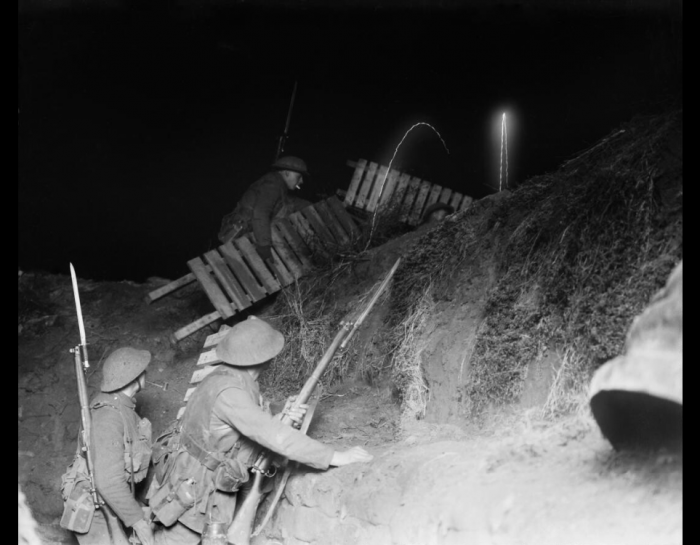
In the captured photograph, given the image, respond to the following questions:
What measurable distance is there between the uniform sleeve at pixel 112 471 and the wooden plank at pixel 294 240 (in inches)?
140

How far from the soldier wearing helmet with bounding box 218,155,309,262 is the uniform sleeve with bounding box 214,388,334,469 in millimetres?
3523

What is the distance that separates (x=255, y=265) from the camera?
7840mm

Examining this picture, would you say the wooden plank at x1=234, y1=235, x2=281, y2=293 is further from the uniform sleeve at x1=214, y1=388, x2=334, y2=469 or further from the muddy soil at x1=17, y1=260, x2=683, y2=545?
the uniform sleeve at x1=214, y1=388, x2=334, y2=469

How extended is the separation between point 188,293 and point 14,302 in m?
5.20

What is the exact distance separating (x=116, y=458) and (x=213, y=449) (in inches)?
28.0

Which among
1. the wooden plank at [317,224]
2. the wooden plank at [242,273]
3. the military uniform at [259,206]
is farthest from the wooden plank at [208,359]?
the wooden plank at [317,224]

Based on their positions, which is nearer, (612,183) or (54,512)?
(612,183)

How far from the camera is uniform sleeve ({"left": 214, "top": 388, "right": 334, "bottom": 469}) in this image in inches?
174

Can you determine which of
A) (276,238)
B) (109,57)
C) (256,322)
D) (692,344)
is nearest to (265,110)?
(109,57)

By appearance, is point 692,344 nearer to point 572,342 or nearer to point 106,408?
point 572,342

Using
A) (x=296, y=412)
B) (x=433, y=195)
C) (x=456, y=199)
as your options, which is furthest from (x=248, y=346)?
(x=456, y=199)

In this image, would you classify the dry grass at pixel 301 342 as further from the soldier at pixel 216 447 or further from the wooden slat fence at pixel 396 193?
the wooden slat fence at pixel 396 193

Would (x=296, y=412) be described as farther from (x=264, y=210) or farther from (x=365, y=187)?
(x=365, y=187)

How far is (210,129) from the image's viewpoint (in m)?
10.1
